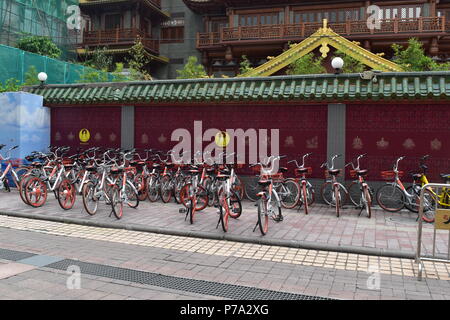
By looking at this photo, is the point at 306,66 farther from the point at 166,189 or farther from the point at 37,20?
the point at 37,20

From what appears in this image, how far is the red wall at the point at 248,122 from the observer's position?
10.9 m

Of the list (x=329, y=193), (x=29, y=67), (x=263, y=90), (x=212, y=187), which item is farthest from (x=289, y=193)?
(x=29, y=67)

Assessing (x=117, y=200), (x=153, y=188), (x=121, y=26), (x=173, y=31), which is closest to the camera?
(x=117, y=200)

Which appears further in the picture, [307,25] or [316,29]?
[307,25]

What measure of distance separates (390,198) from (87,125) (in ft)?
31.2

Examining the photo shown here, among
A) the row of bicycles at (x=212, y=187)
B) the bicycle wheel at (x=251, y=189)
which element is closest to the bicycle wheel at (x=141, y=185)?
the row of bicycles at (x=212, y=187)

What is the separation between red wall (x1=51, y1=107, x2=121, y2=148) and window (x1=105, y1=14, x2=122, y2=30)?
21145 millimetres

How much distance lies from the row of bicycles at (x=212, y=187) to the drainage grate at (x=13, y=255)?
247cm

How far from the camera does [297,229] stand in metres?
7.89

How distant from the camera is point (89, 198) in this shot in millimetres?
9023

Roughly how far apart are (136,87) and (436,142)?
341 inches

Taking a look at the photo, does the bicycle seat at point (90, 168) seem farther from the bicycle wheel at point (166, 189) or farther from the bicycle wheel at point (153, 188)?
the bicycle wheel at point (166, 189)

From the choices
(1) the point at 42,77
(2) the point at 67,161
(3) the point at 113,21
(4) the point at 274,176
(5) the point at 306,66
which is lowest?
(4) the point at 274,176

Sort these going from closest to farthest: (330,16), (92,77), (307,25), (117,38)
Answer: (92,77), (307,25), (330,16), (117,38)
